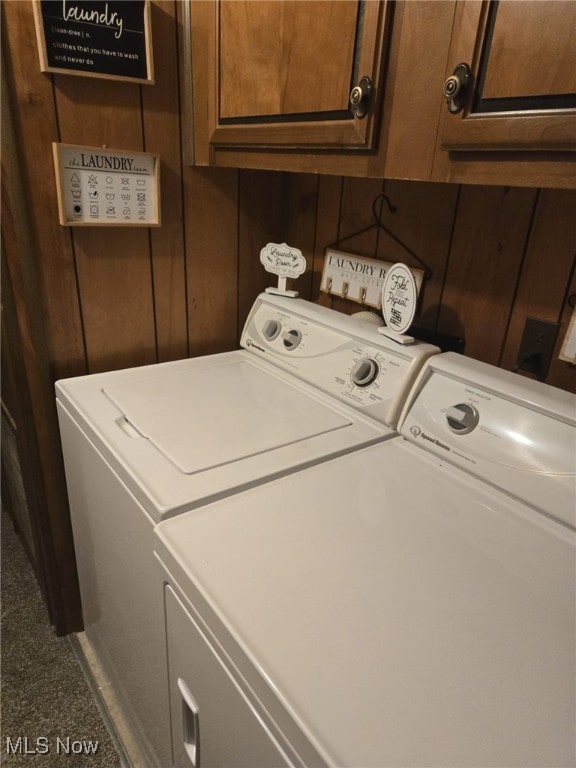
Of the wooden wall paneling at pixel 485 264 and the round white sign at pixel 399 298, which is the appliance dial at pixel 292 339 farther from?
the wooden wall paneling at pixel 485 264

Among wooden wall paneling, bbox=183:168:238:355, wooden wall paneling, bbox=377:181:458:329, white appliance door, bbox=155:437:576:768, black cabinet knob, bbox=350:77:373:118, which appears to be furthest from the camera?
wooden wall paneling, bbox=183:168:238:355

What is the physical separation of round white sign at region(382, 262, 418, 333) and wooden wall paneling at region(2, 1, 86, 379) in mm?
808

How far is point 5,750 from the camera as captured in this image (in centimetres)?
128

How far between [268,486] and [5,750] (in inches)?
44.7

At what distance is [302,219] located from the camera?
1540mm

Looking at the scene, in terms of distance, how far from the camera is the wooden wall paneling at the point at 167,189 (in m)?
1.21

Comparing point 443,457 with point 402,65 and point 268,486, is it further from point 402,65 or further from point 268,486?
point 402,65

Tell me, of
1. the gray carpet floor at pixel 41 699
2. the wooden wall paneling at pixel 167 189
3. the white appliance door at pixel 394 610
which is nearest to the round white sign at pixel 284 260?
the wooden wall paneling at pixel 167 189

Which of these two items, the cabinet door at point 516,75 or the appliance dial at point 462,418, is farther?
the appliance dial at point 462,418

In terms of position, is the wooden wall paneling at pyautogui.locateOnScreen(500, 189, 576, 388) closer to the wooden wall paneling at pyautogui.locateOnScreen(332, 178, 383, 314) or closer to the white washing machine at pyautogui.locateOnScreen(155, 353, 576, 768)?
the white washing machine at pyautogui.locateOnScreen(155, 353, 576, 768)

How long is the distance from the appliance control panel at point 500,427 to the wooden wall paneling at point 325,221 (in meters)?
0.60

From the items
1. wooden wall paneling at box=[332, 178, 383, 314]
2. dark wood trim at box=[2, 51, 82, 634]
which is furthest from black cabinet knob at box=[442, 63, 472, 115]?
dark wood trim at box=[2, 51, 82, 634]

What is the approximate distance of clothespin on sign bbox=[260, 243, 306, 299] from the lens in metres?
1.35

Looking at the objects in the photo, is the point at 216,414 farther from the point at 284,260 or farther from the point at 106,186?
the point at 106,186
